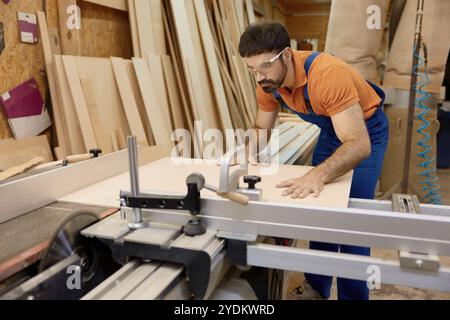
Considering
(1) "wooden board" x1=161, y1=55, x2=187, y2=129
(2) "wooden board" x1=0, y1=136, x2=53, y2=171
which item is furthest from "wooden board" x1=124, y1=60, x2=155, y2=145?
(2) "wooden board" x1=0, y1=136, x2=53, y2=171

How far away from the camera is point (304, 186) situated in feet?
4.13

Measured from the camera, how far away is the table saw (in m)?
0.86

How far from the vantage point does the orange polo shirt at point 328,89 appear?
1503 millimetres

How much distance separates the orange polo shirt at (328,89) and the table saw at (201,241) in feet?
1.65

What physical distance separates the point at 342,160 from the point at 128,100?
1640 mm

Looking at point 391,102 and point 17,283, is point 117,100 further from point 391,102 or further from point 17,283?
point 391,102

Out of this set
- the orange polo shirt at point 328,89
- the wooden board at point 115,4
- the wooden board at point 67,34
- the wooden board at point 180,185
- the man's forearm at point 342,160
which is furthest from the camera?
the wooden board at point 115,4

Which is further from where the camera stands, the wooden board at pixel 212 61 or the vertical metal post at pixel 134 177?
the wooden board at pixel 212 61

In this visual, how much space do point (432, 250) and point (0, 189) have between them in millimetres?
1133

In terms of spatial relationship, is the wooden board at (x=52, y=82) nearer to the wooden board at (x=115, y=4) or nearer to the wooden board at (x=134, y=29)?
the wooden board at (x=115, y=4)

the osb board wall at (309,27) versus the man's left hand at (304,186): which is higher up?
the osb board wall at (309,27)

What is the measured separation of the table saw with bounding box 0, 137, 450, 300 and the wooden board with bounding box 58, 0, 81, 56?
4.76ft

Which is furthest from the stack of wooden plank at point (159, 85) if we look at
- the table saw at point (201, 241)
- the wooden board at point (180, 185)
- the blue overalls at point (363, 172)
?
the table saw at point (201, 241)

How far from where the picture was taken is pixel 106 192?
4.35 feet
